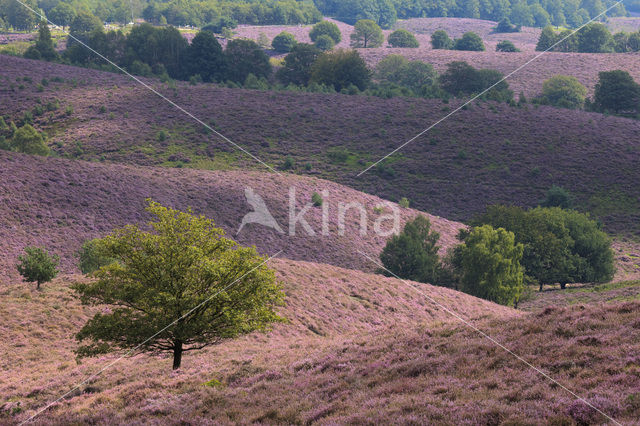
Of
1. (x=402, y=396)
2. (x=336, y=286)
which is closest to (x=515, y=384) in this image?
(x=402, y=396)

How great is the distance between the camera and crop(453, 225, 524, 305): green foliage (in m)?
46.7

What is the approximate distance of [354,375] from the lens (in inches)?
791

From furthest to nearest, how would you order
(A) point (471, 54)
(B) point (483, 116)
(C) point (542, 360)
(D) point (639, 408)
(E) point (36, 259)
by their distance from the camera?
(A) point (471, 54) < (B) point (483, 116) < (E) point (36, 259) < (C) point (542, 360) < (D) point (639, 408)

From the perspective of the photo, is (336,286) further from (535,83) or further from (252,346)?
(535,83)

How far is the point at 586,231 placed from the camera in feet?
200

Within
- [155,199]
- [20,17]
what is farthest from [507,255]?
[20,17]

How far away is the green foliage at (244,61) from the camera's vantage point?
12675 centimetres

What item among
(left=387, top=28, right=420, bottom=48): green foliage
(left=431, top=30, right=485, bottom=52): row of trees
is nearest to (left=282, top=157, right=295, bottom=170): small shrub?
(left=431, top=30, right=485, bottom=52): row of trees

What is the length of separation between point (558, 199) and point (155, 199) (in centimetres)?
4669

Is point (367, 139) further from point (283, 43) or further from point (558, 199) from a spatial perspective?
point (283, 43)

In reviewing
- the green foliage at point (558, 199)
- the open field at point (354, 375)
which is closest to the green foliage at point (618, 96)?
the green foliage at point (558, 199)

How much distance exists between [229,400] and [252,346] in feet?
30.8

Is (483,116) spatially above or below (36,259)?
above

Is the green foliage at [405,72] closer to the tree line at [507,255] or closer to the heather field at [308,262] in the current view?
the heather field at [308,262]
